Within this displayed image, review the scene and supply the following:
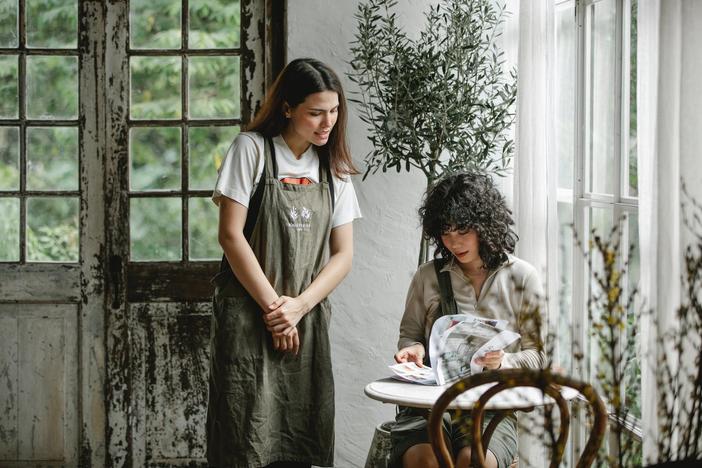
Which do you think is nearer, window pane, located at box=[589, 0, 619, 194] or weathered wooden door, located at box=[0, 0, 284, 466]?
→ window pane, located at box=[589, 0, 619, 194]

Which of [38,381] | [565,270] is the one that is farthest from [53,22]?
[565,270]

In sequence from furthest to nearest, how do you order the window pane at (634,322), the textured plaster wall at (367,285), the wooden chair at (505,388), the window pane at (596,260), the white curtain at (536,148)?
the textured plaster wall at (367,285) < the white curtain at (536,148) < the window pane at (596,260) < the window pane at (634,322) < the wooden chair at (505,388)

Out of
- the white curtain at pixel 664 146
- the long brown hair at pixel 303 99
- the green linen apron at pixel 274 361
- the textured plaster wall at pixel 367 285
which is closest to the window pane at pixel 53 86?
the textured plaster wall at pixel 367 285

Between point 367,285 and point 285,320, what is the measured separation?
115cm

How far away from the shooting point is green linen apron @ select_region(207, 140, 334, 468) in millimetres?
3033

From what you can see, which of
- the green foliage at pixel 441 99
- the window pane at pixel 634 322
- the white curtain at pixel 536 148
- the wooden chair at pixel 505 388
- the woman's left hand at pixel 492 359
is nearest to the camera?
the wooden chair at pixel 505 388

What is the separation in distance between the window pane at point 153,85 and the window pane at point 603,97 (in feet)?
6.48

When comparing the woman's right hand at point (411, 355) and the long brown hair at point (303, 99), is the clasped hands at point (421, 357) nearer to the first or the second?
the woman's right hand at point (411, 355)

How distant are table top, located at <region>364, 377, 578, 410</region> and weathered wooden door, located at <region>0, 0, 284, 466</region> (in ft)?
5.91

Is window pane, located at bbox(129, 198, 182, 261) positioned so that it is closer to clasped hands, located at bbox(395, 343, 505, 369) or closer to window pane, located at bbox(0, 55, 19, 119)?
window pane, located at bbox(0, 55, 19, 119)

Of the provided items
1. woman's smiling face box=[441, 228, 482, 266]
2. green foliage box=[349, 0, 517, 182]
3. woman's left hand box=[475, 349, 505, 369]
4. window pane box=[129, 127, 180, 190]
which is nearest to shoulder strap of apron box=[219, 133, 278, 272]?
green foliage box=[349, 0, 517, 182]

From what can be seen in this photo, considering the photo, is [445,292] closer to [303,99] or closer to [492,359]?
[492,359]

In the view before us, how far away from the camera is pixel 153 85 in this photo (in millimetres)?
4234

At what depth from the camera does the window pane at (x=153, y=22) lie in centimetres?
421
